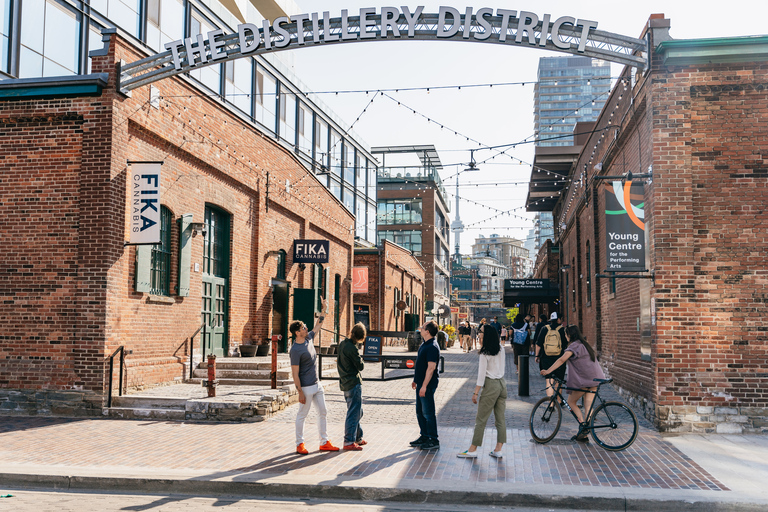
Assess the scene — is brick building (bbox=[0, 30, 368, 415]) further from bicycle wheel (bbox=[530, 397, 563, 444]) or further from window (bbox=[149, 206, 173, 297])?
bicycle wheel (bbox=[530, 397, 563, 444])

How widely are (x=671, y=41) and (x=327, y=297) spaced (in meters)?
16.7

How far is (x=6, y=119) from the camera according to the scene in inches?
492

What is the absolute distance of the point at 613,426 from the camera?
9.06 meters

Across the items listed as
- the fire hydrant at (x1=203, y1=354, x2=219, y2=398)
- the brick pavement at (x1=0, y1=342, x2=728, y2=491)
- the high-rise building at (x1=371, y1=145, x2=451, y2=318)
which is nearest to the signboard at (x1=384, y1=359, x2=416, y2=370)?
the brick pavement at (x1=0, y1=342, x2=728, y2=491)

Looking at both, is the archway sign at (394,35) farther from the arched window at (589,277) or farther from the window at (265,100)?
the window at (265,100)

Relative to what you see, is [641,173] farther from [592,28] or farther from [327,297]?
[327,297]

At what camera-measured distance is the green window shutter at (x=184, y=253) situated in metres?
14.6

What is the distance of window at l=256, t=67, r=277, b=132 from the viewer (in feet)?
90.6

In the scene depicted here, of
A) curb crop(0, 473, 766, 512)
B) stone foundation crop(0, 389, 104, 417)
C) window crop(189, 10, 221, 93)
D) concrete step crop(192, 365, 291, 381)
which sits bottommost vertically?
curb crop(0, 473, 766, 512)

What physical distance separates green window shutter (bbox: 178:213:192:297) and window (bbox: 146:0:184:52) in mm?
8738

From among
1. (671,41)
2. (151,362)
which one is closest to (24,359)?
(151,362)

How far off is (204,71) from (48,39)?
5.69 metres

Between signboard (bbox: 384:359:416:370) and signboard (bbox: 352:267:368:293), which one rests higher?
signboard (bbox: 352:267:368:293)

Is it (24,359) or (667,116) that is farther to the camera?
(24,359)
